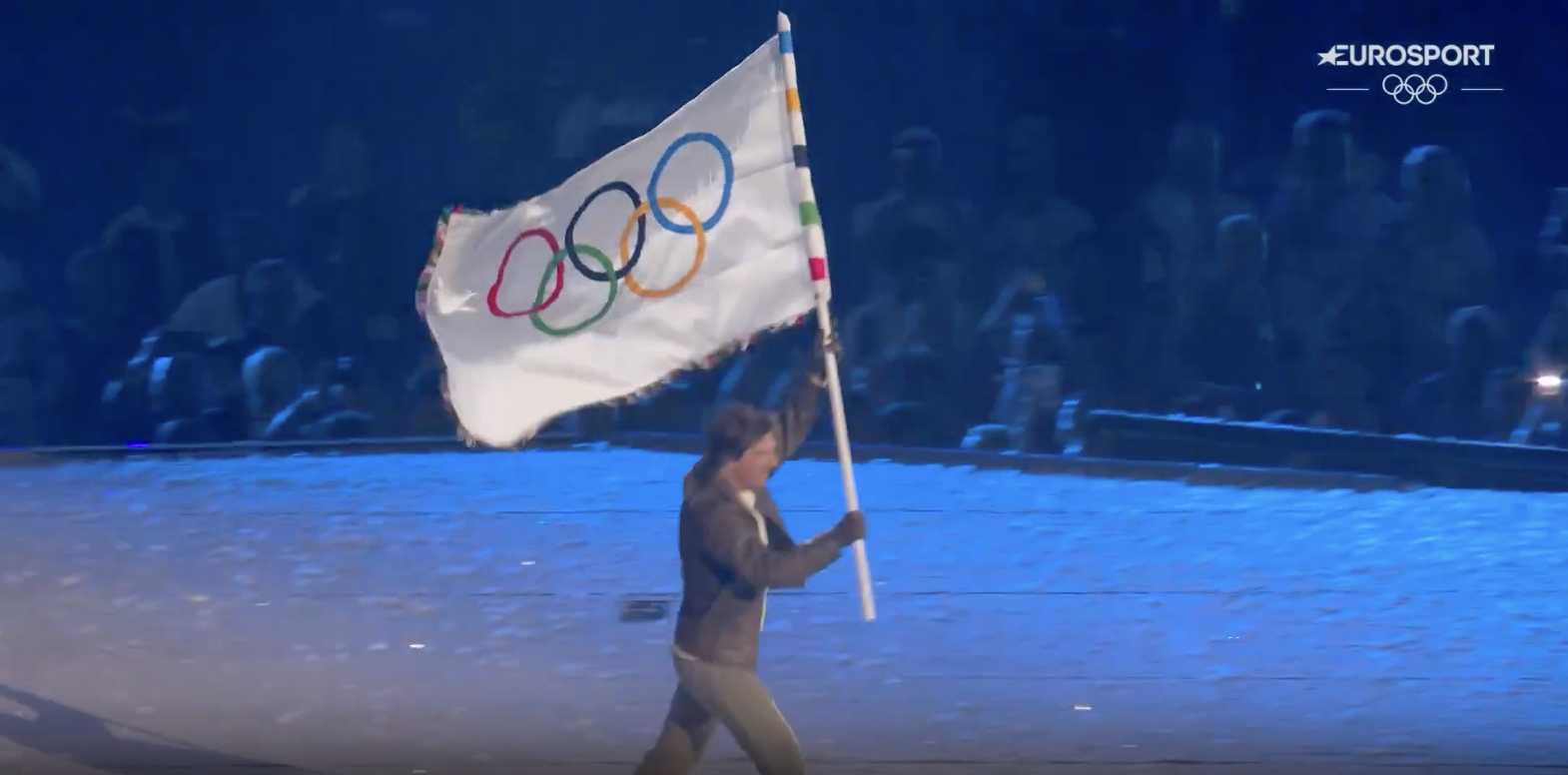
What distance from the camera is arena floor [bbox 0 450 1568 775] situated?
19.2 ft

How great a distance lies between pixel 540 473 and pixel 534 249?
649 centimetres

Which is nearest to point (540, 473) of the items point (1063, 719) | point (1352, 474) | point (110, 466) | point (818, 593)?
point (110, 466)

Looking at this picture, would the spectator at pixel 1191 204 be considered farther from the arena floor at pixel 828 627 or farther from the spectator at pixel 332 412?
the spectator at pixel 332 412

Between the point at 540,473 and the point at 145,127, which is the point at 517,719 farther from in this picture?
the point at 145,127

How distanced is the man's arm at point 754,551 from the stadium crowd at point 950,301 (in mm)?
7401

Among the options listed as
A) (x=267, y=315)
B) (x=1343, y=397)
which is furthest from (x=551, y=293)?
(x=267, y=315)

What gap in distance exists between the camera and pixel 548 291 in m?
5.03

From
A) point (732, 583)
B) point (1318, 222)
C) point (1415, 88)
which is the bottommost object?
point (732, 583)

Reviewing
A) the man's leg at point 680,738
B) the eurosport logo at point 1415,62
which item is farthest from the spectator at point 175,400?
the man's leg at point 680,738

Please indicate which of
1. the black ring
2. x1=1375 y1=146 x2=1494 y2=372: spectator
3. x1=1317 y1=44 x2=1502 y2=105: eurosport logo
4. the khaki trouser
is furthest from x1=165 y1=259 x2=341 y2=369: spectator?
the khaki trouser

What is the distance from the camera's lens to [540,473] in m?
11.4

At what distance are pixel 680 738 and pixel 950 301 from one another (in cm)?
756

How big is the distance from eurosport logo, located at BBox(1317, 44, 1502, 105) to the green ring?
7.85m

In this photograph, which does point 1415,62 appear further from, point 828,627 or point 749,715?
point 749,715
